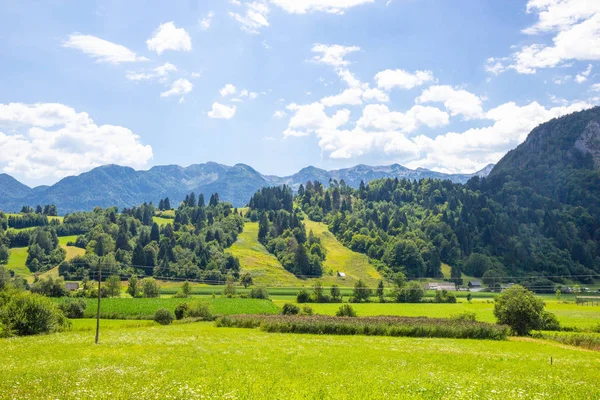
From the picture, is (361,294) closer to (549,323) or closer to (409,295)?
(409,295)

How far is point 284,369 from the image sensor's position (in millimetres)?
35219

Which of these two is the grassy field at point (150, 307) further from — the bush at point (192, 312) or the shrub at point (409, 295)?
the shrub at point (409, 295)

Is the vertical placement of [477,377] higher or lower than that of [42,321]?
higher

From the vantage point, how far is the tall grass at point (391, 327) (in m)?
66.8

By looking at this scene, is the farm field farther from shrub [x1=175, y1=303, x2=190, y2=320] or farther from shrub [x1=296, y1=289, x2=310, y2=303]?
shrub [x1=296, y1=289, x2=310, y2=303]

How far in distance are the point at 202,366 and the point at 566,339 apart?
186ft

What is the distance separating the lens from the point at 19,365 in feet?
113

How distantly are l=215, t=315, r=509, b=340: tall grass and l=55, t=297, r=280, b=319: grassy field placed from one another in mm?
27063

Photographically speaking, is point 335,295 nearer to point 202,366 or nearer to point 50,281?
point 50,281

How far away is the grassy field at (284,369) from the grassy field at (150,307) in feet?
120

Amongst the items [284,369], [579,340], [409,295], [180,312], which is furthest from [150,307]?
[579,340]

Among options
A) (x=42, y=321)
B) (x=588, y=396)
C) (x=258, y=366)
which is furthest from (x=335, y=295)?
(x=588, y=396)

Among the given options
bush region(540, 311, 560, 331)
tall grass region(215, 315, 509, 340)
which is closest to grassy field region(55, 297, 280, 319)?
tall grass region(215, 315, 509, 340)

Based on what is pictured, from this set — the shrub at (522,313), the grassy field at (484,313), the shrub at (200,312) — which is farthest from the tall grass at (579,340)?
the shrub at (200,312)
